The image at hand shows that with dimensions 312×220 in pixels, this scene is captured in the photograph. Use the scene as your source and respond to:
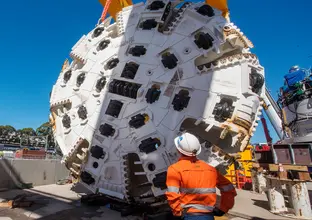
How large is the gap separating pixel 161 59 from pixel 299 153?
6.29 m

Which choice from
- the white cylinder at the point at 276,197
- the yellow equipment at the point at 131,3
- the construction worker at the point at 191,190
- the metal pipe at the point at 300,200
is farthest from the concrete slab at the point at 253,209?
the yellow equipment at the point at 131,3

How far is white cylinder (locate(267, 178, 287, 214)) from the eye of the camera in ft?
29.0

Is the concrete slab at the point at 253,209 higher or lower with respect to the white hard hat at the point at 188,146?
lower

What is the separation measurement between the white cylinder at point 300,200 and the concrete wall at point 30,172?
14093mm

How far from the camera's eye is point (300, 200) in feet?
27.0

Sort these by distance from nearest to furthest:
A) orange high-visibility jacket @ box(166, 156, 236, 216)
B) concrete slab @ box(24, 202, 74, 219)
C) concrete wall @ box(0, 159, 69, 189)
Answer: orange high-visibility jacket @ box(166, 156, 236, 216)
concrete slab @ box(24, 202, 74, 219)
concrete wall @ box(0, 159, 69, 189)

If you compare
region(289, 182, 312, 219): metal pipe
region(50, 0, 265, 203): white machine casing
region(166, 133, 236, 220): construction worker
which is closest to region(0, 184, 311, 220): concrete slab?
region(289, 182, 312, 219): metal pipe

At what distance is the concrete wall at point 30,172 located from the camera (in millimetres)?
13203

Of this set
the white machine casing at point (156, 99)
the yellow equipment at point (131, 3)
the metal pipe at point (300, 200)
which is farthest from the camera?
the yellow equipment at point (131, 3)

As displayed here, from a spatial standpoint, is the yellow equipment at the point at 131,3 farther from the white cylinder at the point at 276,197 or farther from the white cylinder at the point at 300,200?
the white cylinder at the point at 300,200

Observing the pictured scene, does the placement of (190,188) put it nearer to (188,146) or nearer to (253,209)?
(188,146)

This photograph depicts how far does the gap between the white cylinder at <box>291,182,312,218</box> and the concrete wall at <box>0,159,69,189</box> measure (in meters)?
14.1

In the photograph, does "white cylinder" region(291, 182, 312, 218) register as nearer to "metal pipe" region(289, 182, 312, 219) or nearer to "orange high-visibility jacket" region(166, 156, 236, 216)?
"metal pipe" region(289, 182, 312, 219)

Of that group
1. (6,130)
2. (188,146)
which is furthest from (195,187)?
(6,130)
